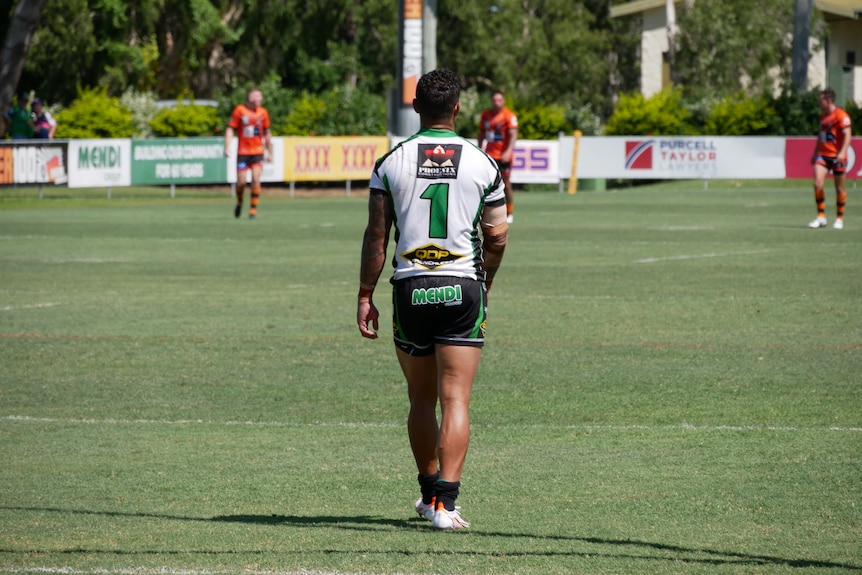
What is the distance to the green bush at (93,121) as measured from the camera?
40.8 metres

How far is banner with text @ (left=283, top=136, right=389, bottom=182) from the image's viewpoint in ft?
122

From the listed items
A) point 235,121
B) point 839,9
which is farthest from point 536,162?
point 839,9

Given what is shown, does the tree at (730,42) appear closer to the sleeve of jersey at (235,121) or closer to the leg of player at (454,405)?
the sleeve of jersey at (235,121)

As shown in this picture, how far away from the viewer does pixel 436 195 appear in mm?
6113

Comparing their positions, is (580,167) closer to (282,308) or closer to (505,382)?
(282,308)

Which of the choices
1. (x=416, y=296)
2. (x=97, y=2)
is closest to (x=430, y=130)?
(x=416, y=296)

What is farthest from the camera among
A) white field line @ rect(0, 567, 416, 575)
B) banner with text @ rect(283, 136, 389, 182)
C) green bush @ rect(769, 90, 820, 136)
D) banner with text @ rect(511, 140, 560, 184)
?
green bush @ rect(769, 90, 820, 136)

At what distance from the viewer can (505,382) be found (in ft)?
33.2

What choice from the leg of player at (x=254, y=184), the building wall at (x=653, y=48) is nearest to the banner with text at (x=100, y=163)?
the leg of player at (x=254, y=184)

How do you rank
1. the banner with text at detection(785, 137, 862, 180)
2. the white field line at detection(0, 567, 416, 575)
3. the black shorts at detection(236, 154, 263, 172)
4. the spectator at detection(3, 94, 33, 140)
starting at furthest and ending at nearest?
the spectator at detection(3, 94, 33, 140)
the banner with text at detection(785, 137, 862, 180)
the black shorts at detection(236, 154, 263, 172)
the white field line at detection(0, 567, 416, 575)

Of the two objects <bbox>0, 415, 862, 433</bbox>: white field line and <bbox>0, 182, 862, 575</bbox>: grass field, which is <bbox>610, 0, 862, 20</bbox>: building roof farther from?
<bbox>0, 415, 862, 433</bbox>: white field line

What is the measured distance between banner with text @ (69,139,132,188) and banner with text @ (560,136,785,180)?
11.8 meters

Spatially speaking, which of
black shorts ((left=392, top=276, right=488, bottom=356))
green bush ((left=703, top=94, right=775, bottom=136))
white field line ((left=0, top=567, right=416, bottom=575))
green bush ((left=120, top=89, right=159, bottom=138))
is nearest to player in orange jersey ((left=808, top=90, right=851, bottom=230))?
black shorts ((left=392, top=276, right=488, bottom=356))

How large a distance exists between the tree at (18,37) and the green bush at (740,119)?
19.3 m
